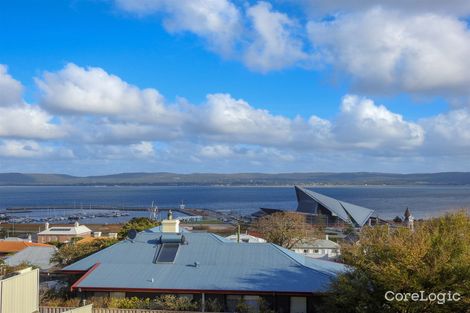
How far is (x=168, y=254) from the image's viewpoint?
25406 mm

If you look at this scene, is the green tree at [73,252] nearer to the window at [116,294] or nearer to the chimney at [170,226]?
the chimney at [170,226]

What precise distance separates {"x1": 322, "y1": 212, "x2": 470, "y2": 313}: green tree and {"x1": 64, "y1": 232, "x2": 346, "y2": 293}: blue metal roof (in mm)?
3357

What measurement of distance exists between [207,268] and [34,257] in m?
29.2

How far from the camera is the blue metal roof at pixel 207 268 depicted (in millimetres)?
22188

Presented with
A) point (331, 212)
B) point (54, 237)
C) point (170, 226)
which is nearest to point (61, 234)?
point (54, 237)

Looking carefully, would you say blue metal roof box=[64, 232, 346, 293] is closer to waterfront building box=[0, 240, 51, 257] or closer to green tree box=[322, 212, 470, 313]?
green tree box=[322, 212, 470, 313]

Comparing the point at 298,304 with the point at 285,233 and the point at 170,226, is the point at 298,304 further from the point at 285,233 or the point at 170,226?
the point at 285,233

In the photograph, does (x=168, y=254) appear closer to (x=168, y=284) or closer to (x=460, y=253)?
(x=168, y=284)

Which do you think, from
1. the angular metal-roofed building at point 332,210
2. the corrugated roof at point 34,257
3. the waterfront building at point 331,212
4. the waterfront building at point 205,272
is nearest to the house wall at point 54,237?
the corrugated roof at point 34,257

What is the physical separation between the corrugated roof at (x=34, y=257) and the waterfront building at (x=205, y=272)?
21494 millimetres

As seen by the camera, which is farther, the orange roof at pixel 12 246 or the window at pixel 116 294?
the orange roof at pixel 12 246

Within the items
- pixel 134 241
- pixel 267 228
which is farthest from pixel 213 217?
pixel 134 241

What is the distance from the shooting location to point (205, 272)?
23.5 meters

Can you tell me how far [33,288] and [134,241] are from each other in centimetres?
1095
